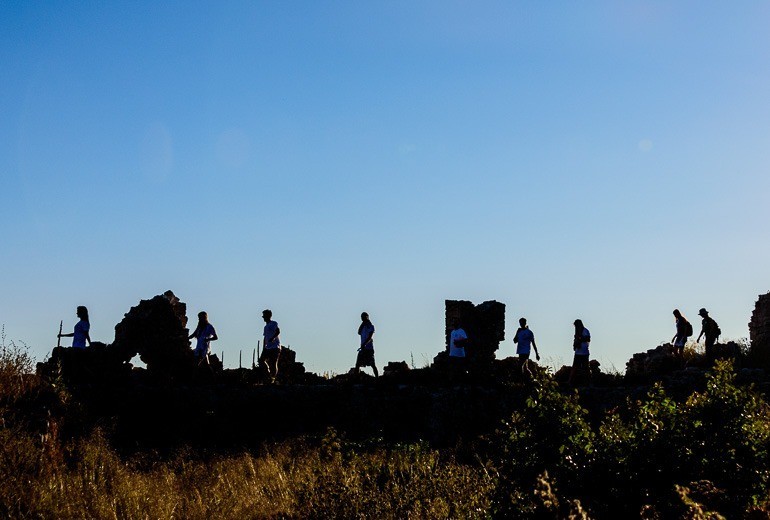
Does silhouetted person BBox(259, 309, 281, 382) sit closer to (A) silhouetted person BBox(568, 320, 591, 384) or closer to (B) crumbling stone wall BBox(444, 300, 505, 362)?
(B) crumbling stone wall BBox(444, 300, 505, 362)

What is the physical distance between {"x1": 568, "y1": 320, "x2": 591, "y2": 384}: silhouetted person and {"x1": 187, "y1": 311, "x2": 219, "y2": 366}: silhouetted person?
8.18 metres

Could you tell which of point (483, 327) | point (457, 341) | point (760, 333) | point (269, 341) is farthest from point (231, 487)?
Result: point (760, 333)

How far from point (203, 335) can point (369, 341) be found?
3626 millimetres

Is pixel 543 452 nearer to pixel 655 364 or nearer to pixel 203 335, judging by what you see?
pixel 203 335

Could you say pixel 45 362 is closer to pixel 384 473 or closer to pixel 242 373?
pixel 242 373

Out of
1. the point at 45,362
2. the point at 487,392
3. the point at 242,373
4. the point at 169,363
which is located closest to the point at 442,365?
the point at 487,392

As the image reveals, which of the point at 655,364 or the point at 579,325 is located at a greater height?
the point at 579,325

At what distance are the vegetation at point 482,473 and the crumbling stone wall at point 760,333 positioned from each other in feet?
36.9

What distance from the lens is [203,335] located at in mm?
18031

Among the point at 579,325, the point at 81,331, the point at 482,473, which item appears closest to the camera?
the point at 482,473

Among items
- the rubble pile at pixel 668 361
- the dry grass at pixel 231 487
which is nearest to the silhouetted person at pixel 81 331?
the dry grass at pixel 231 487

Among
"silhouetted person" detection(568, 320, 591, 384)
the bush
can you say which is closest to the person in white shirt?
"silhouetted person" detection(568, 320, 591, 384)

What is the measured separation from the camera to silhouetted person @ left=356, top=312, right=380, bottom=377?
18750 millimetres

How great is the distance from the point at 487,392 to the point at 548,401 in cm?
967
